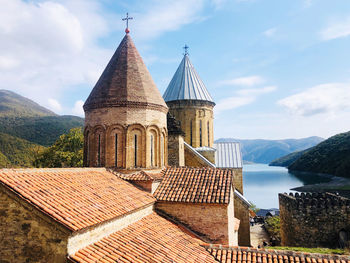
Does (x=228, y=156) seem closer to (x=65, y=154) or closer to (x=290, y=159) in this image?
(x=65, y=154)

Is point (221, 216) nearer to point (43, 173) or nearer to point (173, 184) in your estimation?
point (173, 184)

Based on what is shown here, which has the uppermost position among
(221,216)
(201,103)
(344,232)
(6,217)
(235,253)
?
(201,103)

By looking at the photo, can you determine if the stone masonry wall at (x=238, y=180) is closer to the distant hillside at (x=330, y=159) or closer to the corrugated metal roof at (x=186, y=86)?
the corrugated metal roof at (x=186, y=86)

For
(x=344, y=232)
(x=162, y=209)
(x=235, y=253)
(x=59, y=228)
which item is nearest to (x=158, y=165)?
(x=162, y=209)

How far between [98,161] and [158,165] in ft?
8.13

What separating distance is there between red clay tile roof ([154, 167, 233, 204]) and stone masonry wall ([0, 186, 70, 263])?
164 inches

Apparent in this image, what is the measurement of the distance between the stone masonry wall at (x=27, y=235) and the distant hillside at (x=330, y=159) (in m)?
54.6

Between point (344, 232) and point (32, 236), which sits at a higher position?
point (32, 236)

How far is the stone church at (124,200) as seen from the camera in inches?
188

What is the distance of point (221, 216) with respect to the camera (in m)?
7.90

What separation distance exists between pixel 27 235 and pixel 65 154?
63.5ft

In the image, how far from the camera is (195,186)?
8.74 m

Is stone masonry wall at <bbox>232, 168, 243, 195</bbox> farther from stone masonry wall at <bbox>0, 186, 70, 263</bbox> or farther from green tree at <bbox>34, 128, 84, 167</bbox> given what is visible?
green tree at <bbox>34, 128, 84, 167</bbox>

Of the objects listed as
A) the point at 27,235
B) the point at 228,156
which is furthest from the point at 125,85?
the point at 228,156
